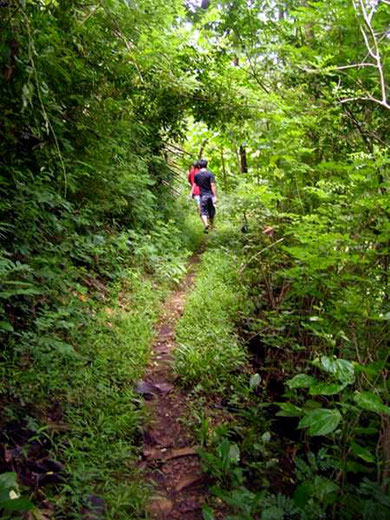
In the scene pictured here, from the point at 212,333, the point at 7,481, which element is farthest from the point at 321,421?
the point at 212,333

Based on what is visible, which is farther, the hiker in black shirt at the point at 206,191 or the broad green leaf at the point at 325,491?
the hiker in black shirt at the point at 206,191

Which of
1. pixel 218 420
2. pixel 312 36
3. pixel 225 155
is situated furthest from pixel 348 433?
pixel 225 155

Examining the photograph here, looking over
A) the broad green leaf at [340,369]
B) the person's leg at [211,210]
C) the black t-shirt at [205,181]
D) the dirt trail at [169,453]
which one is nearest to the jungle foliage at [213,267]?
the broad green leaf at [340,369]

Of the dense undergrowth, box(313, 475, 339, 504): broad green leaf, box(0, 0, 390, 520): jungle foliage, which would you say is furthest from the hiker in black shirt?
box(313, 475, 339, 504): broad green leaf

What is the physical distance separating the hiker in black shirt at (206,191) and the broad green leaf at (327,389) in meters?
8.36

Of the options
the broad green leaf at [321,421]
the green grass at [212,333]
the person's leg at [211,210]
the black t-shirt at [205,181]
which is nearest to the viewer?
the broad green leaf at [321,421]

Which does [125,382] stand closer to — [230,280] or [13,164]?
[13,164]

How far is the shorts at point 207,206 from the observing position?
1015 centimetres

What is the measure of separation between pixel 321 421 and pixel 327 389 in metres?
0.18

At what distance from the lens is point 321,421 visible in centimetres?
201

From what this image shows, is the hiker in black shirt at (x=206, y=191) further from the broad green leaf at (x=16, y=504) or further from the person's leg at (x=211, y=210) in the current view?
the broad green leaf at (x=16, y=504)

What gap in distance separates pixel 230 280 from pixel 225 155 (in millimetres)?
9672

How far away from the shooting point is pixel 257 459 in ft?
9.80

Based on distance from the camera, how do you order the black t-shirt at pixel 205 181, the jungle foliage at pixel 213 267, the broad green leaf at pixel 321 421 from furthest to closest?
the black t-shirt at pixel 205 181 < the jungle foliage at pixel 213 267 < the broad green leaf at pixel 321 421
